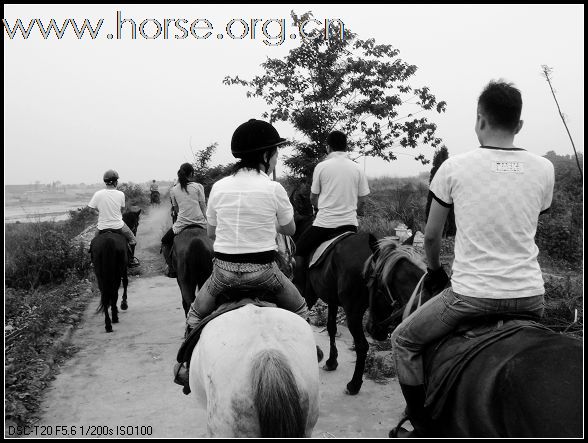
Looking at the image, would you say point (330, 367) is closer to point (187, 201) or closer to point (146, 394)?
point (146, 394)

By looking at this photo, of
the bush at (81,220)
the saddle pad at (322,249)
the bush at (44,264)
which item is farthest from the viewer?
the bush at (81,220)

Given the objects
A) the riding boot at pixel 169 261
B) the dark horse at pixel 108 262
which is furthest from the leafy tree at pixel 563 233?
the dark horse at pixel 108 262

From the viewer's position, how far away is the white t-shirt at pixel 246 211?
10.6 feet

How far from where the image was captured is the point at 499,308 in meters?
2.44

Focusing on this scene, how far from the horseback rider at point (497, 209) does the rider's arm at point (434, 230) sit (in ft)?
0.34

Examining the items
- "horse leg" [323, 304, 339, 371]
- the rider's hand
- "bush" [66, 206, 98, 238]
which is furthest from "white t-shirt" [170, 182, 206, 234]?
"bush" [66, 206, 98, 238]

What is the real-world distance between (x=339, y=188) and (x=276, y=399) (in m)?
3.34

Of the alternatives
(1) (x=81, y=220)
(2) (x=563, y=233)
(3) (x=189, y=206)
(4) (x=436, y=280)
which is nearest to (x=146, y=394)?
(3) (x=189, y=206)

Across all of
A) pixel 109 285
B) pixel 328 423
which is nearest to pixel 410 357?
pixel 328 423

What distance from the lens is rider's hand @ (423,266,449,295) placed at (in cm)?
305

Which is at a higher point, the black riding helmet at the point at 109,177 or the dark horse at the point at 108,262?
the black riding helmet at the point at 109,177

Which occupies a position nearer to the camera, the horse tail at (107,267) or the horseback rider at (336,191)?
the horseback rider at (336,191)

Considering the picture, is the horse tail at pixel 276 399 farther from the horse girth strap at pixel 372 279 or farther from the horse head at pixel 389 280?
the horse girth strap at pixel 372 279

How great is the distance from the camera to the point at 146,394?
16.9ft
